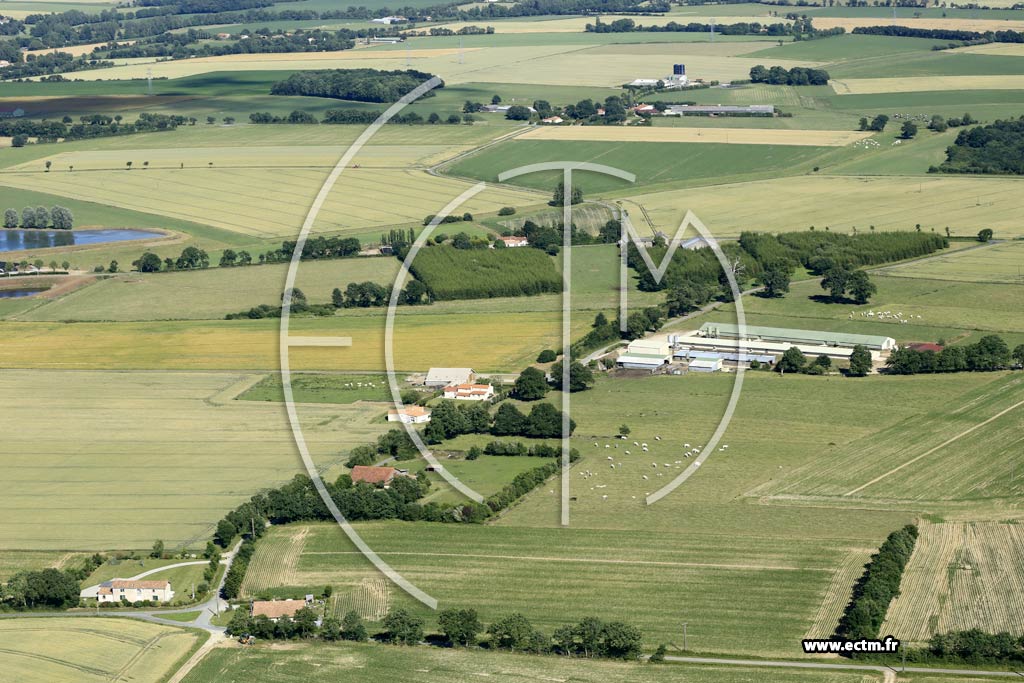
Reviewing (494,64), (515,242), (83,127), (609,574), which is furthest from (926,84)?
(609,574)

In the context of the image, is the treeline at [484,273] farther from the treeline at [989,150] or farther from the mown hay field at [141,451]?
the treeline at [989,150]

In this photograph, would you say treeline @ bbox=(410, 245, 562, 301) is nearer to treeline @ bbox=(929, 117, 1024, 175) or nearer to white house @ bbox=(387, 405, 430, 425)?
white house @ bbox=(387, 405, 430, 425)

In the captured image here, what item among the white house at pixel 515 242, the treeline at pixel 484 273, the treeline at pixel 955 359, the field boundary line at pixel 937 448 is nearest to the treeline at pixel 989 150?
the white house at pixel 515 242

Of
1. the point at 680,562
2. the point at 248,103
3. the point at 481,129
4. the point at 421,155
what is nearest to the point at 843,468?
the point at 680,562

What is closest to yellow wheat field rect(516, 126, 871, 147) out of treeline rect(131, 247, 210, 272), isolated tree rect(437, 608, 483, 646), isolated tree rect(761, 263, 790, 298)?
treeline rect(131, 247, 210, 272)

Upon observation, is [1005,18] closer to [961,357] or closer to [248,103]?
[248,103]
